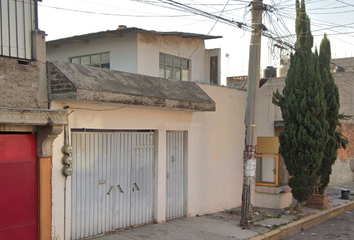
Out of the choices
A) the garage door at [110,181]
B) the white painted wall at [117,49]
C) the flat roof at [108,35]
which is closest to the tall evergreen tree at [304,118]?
the flat roof at [108,35]

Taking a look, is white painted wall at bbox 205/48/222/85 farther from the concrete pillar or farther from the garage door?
the concrete pillar

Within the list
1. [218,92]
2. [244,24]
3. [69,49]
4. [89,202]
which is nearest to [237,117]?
[218,92]

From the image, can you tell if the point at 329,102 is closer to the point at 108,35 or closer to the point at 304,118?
the point at 304,118

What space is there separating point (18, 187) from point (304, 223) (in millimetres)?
7327

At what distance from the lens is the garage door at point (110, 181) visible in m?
7.81

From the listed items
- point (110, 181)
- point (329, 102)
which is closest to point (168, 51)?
point (329, 102)

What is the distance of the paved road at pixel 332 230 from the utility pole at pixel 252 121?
141 cm

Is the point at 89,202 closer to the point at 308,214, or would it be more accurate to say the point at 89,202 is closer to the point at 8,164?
the point at 8,164

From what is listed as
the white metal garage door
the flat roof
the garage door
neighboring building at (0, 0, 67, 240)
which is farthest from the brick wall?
the flat roof

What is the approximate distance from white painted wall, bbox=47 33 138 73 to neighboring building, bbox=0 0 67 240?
19.5 feet

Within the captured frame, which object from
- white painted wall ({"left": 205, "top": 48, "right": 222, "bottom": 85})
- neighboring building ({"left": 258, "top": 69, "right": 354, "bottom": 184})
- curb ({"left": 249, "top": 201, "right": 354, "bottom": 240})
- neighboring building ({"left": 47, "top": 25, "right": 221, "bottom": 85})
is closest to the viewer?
curb ({"left": 249, "top": 201, "right": 354, "bottom": 240})

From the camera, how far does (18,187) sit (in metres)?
6.74

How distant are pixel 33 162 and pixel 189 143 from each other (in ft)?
14.6

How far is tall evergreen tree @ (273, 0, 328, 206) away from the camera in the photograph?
1100cm
